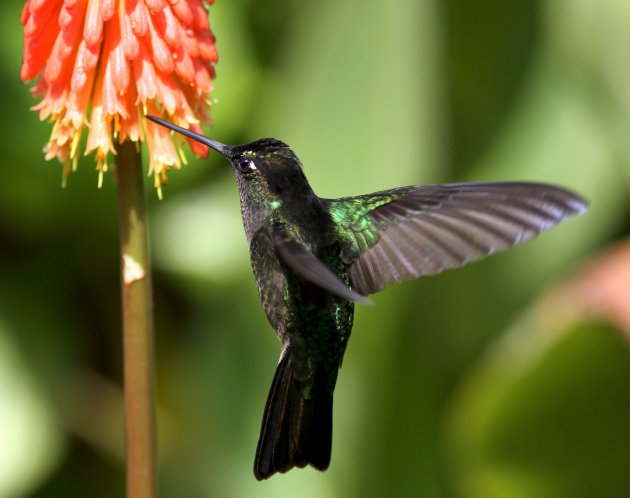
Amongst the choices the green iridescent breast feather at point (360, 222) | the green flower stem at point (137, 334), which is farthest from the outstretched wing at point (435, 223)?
the green flower stem at point (137, 334)

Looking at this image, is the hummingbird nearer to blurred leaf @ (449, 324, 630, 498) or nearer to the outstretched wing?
the outstretched wing

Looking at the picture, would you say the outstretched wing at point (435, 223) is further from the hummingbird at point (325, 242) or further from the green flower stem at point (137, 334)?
the green flower stem at point (137, 334)

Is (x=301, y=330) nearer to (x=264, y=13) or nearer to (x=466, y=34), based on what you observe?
(x=264, y=13)

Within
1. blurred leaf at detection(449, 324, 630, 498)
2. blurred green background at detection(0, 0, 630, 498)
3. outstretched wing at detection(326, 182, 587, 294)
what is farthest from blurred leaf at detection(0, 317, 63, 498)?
outstretched wing at detection(326, 182, 587, 294)

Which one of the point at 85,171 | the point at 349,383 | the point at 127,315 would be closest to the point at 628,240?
the point at 349,383

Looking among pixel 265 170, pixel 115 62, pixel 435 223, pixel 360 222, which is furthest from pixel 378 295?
pixel 115 62

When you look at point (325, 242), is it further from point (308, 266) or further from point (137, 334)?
point (137, 334)
